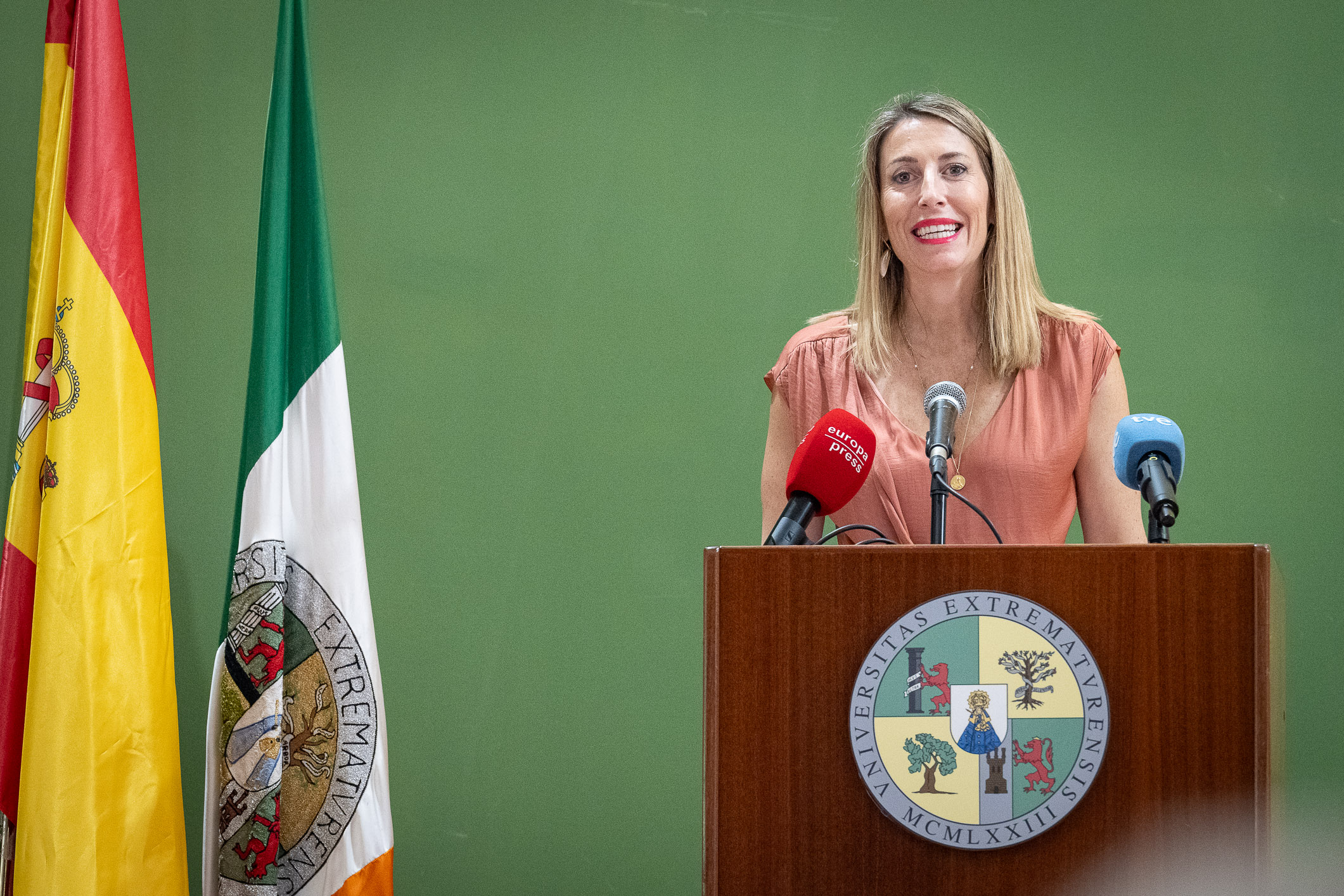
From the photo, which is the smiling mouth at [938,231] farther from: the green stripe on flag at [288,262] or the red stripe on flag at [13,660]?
the red stripe on flag at [13,660]

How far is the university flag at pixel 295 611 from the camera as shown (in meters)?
1.74

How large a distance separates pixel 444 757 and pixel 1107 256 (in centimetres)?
192

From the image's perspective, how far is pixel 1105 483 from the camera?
1.65m

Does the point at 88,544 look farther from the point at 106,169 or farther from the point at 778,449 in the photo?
the point at 778,449

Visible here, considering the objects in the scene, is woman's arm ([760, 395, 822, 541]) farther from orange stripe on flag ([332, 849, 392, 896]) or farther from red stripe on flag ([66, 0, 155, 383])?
red stripe on flag ([66, 0, 155, 383])

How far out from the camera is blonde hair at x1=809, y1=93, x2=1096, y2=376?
1713 millimetres

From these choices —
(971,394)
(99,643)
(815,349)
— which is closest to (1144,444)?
(971,394)

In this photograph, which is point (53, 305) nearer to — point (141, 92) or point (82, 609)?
point (82, 609)

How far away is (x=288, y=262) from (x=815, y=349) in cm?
96

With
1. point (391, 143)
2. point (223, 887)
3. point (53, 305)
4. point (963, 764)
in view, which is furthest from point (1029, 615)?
point (391, 143)

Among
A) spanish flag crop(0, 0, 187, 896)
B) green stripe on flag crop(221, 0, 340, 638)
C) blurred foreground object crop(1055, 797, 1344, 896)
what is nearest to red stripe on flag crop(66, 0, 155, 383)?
spanish flag crop(0, 0, 187, 896)

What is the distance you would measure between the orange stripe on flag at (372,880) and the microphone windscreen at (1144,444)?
136 centimetres

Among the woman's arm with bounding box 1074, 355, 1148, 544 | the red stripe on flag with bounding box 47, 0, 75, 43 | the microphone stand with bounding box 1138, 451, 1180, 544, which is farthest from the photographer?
the red stripe on flag with bounding box 47, 0, 75, 43

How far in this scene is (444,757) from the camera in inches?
95.0
